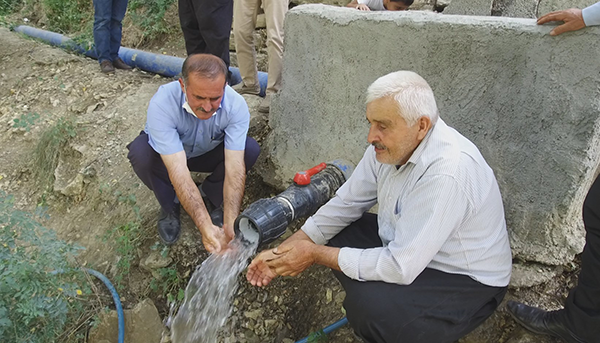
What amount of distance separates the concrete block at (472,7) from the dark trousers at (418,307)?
6.85 ft

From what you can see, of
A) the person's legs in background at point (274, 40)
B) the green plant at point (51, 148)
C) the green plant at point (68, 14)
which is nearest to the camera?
the person's legs in background at point (274, 40)

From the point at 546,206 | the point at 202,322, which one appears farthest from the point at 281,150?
the point at 546,206

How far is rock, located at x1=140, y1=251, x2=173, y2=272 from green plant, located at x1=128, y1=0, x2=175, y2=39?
3982mm

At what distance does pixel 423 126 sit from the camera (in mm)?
1971

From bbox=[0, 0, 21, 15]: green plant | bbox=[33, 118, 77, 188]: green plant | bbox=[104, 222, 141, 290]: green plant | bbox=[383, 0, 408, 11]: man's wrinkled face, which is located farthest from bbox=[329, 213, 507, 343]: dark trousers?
bbox=[0, 0, 21, 15]: green plant

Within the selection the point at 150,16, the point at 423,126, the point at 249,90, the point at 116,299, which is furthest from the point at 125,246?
the point at 150,16

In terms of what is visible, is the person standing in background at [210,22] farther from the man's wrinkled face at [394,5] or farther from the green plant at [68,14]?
the green plant at [68,14]

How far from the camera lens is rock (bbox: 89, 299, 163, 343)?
2.98 m

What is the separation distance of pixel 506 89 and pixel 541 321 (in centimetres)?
112

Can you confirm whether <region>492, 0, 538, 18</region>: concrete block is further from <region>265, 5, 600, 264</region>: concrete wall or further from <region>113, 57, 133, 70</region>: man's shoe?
<region>113, 57, 133, 70</region>: man's shoe

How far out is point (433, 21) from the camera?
8.26ft

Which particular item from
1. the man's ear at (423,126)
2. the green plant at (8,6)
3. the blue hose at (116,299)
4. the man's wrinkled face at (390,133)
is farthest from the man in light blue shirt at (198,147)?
the green plant at (8,6)

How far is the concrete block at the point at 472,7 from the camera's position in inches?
131

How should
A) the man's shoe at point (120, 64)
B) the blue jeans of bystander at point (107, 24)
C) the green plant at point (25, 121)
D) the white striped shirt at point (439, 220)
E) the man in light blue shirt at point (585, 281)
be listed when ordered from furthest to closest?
the man's shoe at point (120, 64), the blue jeans of bystander at point (107, 24), the green plant at point (25, 121), the man in light blue shirt at point (585, 281), the white striped shirt at point (439, 220)
